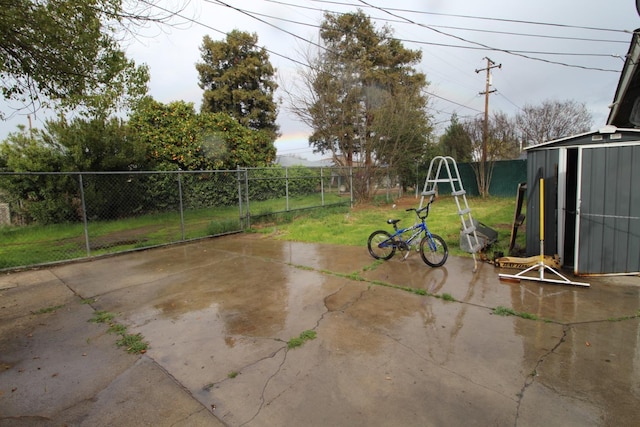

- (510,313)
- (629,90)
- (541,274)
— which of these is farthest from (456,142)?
(510,313)

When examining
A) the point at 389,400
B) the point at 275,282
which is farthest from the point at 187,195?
the point at 389,400


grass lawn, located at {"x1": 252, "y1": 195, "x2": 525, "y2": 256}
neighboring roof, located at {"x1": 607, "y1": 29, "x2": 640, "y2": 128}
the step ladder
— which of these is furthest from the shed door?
neighboring roof, located at {"x1": 607, "y1": 29, "x2": 640, "y2": 128}

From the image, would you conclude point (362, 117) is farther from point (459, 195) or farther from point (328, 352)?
point (328, 352)

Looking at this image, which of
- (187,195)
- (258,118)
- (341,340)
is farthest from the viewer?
(258,118)

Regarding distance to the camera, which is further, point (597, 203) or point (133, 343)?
point (597, 203)

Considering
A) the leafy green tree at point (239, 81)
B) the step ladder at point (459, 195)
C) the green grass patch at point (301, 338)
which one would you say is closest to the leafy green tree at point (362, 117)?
the leafy green tree at point (239, 81)

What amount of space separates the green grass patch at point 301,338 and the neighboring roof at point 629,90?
258 inches

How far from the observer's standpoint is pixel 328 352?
293cm

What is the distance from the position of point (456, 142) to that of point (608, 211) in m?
17.3

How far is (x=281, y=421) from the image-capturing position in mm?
2113

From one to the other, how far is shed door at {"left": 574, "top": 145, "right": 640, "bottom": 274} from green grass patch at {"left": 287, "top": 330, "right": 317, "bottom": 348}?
419 centimetres

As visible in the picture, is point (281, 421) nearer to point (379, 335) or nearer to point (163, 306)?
point (379, 335)

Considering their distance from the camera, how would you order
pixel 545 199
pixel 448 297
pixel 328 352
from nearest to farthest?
pixel 328 352 < pixel 448 297 < pixel 545 199

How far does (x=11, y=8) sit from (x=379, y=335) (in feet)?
18.5
